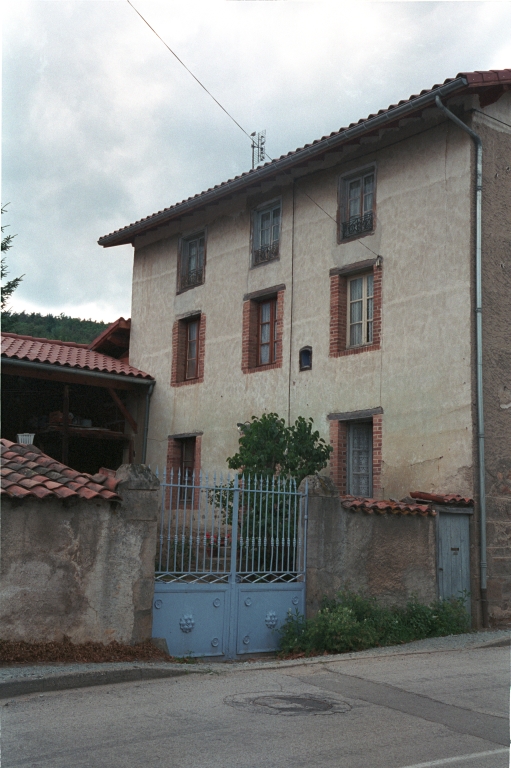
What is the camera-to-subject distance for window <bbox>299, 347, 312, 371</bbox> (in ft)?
49.9

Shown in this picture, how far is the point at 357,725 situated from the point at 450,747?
822 mm

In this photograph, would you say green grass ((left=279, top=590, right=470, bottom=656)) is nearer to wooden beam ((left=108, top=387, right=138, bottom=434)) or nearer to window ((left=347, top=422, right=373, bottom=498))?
window ((left=347, top=422, right=373, bottom=498))

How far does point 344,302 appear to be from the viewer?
14.9 m

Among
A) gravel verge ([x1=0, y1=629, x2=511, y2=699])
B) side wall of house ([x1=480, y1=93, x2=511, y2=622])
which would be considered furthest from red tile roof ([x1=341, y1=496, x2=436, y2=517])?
gravel verge ([x1=0, y1=629, x2=511, y2=699])

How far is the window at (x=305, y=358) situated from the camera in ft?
49.9

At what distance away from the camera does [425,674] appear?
8680 mm

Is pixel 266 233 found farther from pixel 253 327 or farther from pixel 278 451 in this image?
pixel 278 451

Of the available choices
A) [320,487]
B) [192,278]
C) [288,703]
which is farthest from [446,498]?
[192,278]

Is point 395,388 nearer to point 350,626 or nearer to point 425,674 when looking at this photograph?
point 350,626

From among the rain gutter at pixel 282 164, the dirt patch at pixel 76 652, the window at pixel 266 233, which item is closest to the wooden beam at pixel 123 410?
the rain gutter at pixel 282 164

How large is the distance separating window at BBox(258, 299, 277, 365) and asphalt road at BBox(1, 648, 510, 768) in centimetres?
802

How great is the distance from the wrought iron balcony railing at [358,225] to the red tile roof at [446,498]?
15.9ft

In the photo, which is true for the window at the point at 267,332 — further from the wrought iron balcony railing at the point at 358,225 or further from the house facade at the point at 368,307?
the wrought iron balcony railing at the point at 358,225

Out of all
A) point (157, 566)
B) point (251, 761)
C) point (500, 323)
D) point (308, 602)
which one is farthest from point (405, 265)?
point (251, 761)
